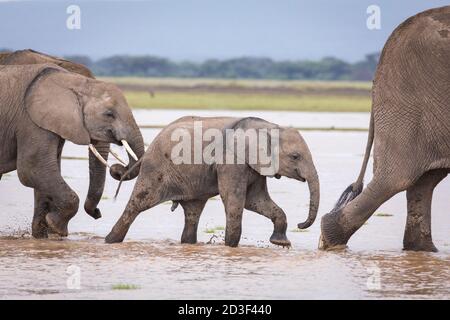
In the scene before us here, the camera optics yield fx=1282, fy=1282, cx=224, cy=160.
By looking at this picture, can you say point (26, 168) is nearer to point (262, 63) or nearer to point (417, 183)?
point (417, 183)

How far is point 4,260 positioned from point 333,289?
252 centimetres

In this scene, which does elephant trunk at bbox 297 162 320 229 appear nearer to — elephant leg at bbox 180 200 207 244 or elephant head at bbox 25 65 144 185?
elephant leg at bbox 180 200 207 244

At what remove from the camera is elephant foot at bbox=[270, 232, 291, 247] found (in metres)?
10.2

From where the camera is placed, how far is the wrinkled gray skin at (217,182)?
10039mm

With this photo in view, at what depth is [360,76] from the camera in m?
123

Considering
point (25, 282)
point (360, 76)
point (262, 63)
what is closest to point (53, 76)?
point (25, 282)

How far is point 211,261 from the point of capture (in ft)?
30.8

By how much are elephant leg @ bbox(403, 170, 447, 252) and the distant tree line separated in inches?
4311

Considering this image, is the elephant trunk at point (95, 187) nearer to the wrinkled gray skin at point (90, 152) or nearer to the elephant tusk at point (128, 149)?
the wrinkled gray skin at point (90, 152)

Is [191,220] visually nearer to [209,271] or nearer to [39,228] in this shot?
[39,228]

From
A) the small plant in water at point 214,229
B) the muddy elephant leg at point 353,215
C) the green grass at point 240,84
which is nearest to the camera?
the muddy elephant leg at point 353,215

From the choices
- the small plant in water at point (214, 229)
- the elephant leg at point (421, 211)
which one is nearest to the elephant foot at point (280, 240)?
the elephant leg at point (421, 211)

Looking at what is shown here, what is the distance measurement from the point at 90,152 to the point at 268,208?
198 cm

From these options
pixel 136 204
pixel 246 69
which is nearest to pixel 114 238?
pixel 136 204
